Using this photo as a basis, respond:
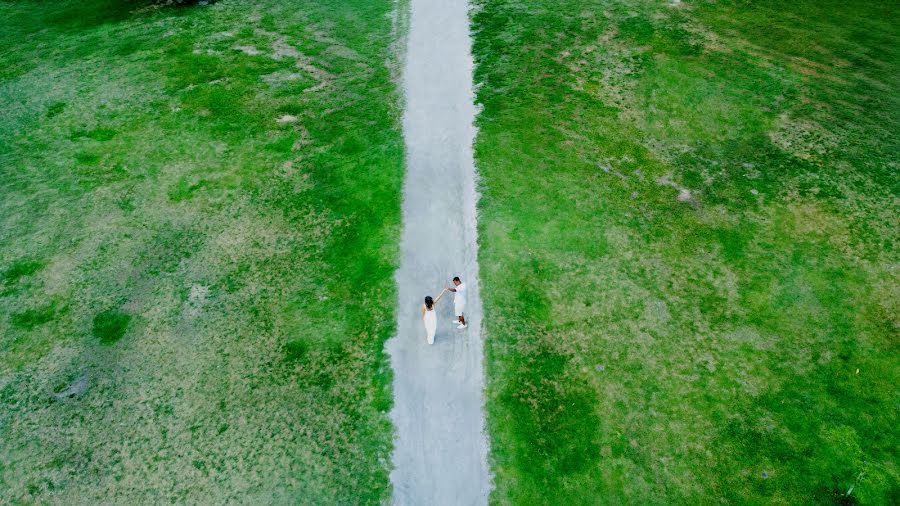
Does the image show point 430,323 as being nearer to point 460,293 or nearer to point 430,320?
point 430,320

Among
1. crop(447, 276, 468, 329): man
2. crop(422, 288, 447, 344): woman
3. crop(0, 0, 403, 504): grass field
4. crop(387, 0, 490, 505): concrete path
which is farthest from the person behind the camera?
crop(447, 276, 468, 329): man

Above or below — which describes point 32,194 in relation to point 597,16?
below

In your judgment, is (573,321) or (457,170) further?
(457,170)

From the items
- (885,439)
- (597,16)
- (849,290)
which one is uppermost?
(597,16)

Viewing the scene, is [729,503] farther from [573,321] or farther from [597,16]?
[597,16]

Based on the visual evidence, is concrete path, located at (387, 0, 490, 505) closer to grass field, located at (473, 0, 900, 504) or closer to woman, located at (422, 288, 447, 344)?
woman, located at (422, 288, 447, 344)

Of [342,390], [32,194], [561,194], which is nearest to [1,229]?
[32,194]

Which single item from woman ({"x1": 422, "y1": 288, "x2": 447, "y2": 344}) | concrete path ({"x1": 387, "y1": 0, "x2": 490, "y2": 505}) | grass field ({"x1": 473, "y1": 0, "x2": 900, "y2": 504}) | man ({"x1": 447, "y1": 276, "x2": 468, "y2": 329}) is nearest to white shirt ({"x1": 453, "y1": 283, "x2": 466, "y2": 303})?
man ({"x1": 447, "y1": 276, "x2": 468, "y2": 329})
